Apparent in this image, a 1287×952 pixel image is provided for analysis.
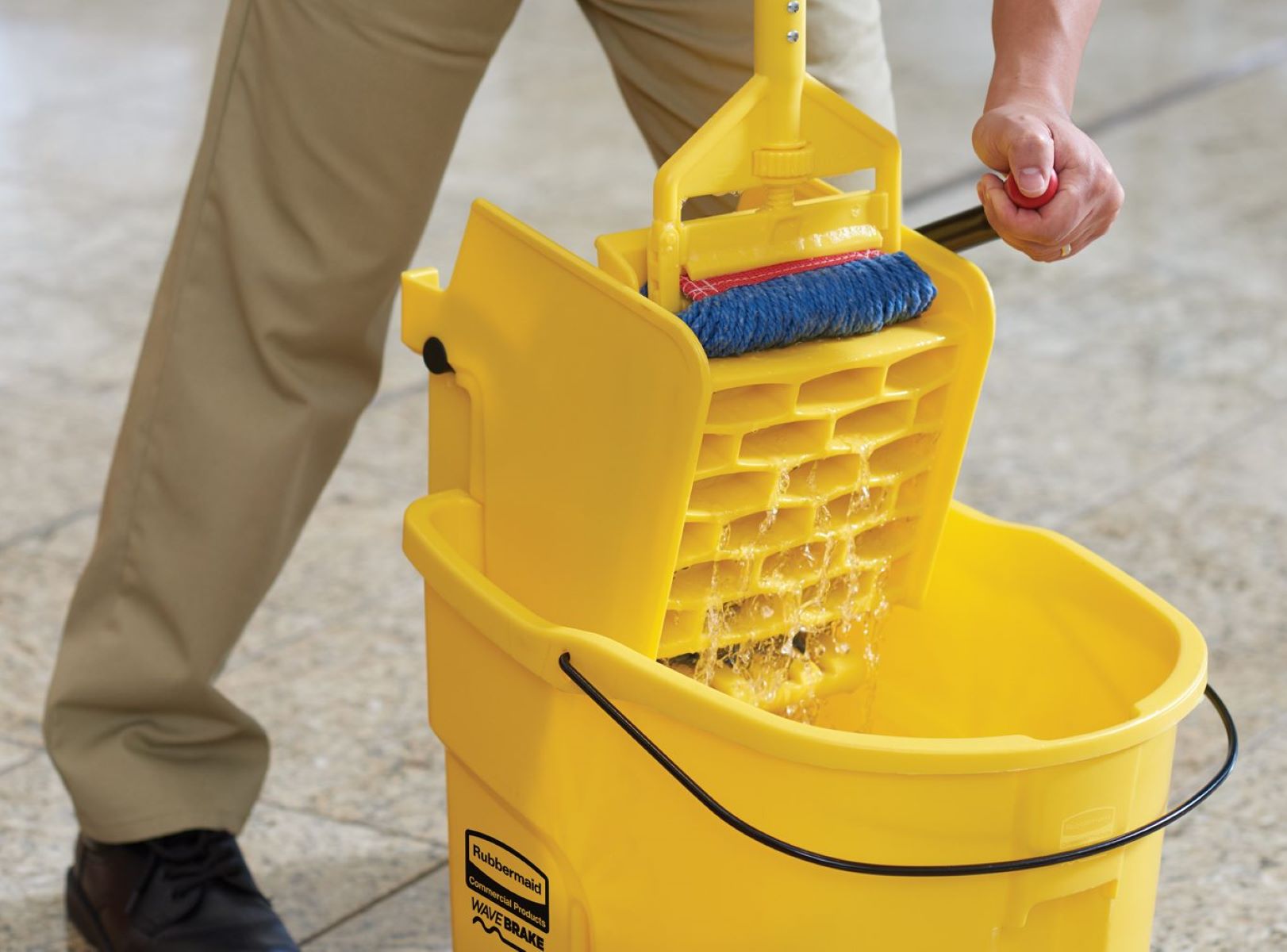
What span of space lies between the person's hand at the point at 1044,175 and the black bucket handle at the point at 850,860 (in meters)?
0.29

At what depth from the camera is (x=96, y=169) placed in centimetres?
311

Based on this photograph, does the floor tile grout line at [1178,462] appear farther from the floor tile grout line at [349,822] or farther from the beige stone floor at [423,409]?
the floor tile grout line at [349,822]

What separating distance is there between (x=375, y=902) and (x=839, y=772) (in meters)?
0.56

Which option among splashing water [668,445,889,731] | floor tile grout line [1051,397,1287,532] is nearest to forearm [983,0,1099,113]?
splashing water [668,445,889,731]

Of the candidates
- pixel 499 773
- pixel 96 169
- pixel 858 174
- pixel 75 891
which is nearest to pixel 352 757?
pixel 75 891

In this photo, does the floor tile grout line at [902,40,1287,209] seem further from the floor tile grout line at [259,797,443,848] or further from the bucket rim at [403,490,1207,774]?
the bucket rim at [403,490,1207,774]

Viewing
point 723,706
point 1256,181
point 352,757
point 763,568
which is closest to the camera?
point 723,706

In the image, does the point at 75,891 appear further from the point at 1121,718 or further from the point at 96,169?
the point at 96,169

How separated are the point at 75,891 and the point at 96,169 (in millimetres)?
2098

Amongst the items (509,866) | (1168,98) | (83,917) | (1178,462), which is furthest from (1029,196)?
(1168,98)

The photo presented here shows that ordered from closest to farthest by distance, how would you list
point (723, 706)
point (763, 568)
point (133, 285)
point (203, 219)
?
point (723, 706)
point (763, 568)
point (203, 219)
point (133, 285)

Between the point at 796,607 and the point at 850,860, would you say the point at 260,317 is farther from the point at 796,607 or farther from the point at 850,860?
the point at 850,860

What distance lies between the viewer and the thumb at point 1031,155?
863mm

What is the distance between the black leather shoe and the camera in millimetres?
1209
